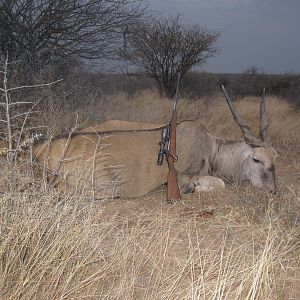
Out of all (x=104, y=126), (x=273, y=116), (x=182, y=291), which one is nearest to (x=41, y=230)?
(x=182, y=291)

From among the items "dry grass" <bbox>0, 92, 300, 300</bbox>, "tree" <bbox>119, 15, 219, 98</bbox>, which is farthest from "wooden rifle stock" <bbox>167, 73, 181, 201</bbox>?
"tree" <bbox>119, 15, 219, 98</bbox>

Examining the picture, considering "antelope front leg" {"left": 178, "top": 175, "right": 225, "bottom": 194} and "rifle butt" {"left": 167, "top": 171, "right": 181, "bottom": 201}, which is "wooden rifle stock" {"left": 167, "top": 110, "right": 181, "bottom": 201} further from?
"antelope front leg" {"left": 178, "top": 175, "right": 225, "bottom": 194}

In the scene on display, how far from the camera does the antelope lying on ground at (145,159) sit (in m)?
4.32

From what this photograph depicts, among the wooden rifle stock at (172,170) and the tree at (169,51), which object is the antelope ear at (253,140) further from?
the tree at (169,51)

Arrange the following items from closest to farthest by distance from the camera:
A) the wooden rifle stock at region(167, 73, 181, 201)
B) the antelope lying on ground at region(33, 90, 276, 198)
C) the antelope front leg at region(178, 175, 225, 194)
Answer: the antelope lying on ground at region(33, 90, 276, 198)
the wooden rifle stock at region(167, 73, 181, 201)
the antelope front leg at region(178, 175, 225, 194)

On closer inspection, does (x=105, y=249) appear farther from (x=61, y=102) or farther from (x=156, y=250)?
(x=61, y=102)

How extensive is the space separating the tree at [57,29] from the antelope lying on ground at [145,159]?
3.26 m

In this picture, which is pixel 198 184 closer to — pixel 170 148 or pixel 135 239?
pixel 170 148

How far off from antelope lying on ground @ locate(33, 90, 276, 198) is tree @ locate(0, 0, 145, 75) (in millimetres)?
3263

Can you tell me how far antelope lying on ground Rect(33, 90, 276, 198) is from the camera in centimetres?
432

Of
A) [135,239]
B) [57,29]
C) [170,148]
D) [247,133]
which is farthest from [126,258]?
[57,29]

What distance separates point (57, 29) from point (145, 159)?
4.29m

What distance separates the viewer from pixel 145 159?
4684 millimetres

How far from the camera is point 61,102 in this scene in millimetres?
7191
